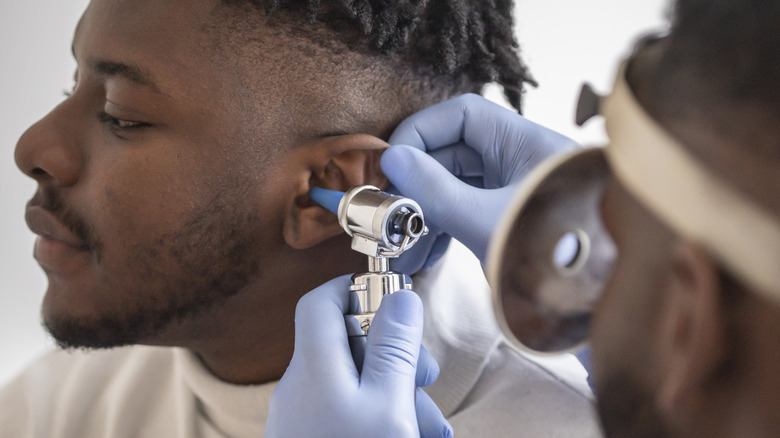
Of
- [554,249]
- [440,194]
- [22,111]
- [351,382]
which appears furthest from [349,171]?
[22,111]

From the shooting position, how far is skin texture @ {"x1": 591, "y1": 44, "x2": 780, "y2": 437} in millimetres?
402

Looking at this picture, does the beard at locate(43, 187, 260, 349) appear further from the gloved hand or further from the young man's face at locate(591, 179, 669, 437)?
the young man's face at locate(591, 179, 669, 437)

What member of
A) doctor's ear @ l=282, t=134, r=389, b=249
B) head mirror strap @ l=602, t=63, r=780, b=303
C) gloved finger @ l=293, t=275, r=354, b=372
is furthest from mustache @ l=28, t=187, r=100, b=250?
head mirror strap @ l=602, t=63, r=780, b=303

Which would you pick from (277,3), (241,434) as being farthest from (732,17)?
(241,434)

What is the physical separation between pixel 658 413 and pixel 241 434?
37.0 inches

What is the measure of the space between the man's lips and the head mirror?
0.77 meters

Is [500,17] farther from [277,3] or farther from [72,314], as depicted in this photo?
[72,314]

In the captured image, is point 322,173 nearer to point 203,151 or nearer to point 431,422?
point 203,151

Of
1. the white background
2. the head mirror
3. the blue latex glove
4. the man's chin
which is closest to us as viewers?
the head mirror

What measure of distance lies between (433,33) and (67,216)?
0.66m

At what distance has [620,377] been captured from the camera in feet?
1.55

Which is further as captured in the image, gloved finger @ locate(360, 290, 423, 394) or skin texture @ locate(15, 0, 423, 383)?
skin texture @ locate(15, 0, 423, 383)

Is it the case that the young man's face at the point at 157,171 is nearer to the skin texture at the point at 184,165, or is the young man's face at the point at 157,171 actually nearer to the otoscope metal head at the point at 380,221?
the skin texture at the point at 184,165

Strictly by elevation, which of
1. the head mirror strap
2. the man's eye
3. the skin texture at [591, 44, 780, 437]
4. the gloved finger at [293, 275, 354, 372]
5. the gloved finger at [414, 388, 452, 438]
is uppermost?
the head mirror strap
